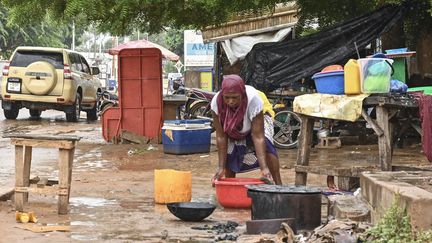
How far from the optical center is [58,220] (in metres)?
7.03

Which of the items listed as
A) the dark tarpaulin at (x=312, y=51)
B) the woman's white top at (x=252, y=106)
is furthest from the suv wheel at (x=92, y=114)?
the woman's white top at (x=252, y=106)

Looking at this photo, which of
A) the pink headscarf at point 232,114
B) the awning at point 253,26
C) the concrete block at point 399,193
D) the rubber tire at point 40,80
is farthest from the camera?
the rubber tire at point 40,80

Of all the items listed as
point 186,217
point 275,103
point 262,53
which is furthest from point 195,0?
point 186,217

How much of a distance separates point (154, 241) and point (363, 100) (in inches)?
114

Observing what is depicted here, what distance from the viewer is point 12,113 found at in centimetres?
2264

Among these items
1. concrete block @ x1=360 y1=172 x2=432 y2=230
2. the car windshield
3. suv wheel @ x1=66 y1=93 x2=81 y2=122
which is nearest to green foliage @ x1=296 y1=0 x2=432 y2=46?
concrete block @ x1=360 y1=172 x2=432 y2=230

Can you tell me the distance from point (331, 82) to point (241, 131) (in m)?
1.13

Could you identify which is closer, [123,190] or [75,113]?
[123,190]

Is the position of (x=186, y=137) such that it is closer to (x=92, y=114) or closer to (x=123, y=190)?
(x=123, y=190)

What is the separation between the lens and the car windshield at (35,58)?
66.9ft

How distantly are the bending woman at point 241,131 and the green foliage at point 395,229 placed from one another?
2610mm

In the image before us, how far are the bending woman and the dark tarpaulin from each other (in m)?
5.59

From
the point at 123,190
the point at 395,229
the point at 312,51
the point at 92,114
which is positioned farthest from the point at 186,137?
the point at 92,114

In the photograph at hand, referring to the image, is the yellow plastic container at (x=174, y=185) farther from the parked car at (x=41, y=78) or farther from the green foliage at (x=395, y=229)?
the parked car at (x=41, y=78)
